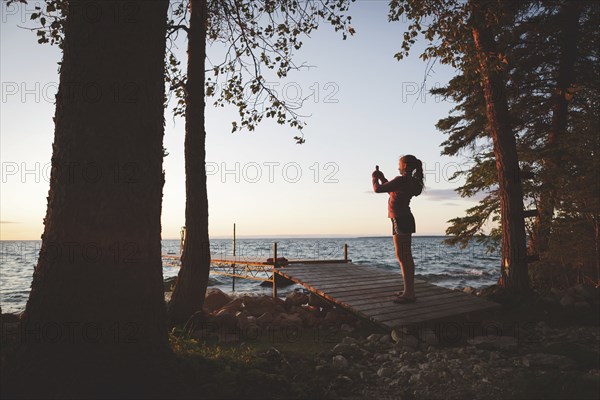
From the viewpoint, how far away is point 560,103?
38.0 feet

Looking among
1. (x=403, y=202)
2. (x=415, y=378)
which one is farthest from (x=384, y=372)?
(x=403, y=202)

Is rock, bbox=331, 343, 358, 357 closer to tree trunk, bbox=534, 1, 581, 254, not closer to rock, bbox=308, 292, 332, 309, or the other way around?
rock, bbox=308, 292, 332, 309

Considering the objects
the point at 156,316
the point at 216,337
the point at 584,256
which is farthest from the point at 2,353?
the point at 584,256

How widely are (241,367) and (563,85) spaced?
1355 centimetres

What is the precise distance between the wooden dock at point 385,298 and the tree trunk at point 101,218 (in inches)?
155

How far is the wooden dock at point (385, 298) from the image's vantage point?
5886mm

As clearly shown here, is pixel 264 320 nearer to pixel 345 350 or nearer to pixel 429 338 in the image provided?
pixel 345 350

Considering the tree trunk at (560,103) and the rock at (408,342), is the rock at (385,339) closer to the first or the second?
the rock at (408,342)

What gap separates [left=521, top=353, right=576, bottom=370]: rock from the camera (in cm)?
407

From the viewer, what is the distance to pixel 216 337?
6.37m

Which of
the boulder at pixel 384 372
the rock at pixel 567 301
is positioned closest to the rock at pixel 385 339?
the boulder at pixel 384 372

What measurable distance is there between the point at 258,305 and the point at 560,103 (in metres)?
11.7

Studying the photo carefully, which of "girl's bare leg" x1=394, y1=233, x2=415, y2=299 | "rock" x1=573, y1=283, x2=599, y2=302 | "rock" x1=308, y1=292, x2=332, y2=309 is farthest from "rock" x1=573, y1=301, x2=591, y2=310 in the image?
"rock" x1=308, y1=292, x2=332, y2=309

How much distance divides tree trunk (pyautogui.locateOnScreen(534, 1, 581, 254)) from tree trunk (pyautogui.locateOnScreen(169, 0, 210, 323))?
9.01m
